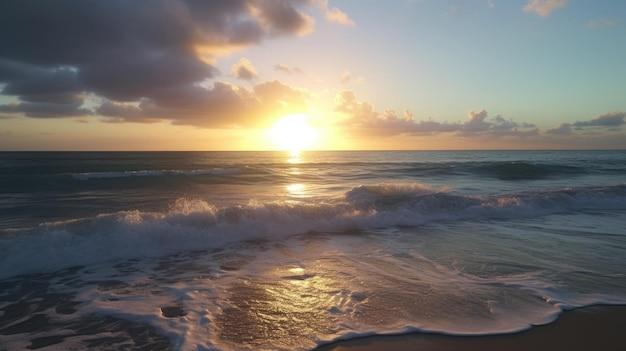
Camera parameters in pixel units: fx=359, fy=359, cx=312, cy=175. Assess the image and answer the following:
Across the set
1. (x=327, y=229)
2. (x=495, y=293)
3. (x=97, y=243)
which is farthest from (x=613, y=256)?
(x=97, y=243)

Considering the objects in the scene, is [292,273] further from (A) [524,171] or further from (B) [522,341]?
(A) [524,171]

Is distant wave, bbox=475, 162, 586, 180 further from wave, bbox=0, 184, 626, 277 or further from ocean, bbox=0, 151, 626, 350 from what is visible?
ocean, bbox=0, 151, 626, 350

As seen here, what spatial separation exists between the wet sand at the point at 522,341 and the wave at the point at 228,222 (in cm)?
555

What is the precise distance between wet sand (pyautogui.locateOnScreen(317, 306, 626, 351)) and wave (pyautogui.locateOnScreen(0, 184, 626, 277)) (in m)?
5.55

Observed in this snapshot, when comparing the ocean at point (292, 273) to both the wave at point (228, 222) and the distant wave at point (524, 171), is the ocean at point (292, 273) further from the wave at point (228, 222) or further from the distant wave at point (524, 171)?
the distant wave at point (524, 171)

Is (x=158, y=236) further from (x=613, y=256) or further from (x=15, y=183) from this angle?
(x=15, y=183)

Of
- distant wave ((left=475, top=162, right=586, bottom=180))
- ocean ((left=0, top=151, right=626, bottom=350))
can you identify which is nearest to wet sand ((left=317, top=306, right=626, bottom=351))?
ocean ((left=0, top=151, right=626, bottom=350))

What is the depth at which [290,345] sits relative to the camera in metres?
3.91

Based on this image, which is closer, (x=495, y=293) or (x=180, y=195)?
(x=495, y=293)

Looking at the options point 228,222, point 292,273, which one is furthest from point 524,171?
point 292,273

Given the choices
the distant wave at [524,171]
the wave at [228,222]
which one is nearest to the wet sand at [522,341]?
the wave at [228,222]

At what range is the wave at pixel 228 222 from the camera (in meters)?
7.37

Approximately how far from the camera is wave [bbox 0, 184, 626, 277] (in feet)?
24.2

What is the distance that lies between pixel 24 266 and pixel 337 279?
5.90m
